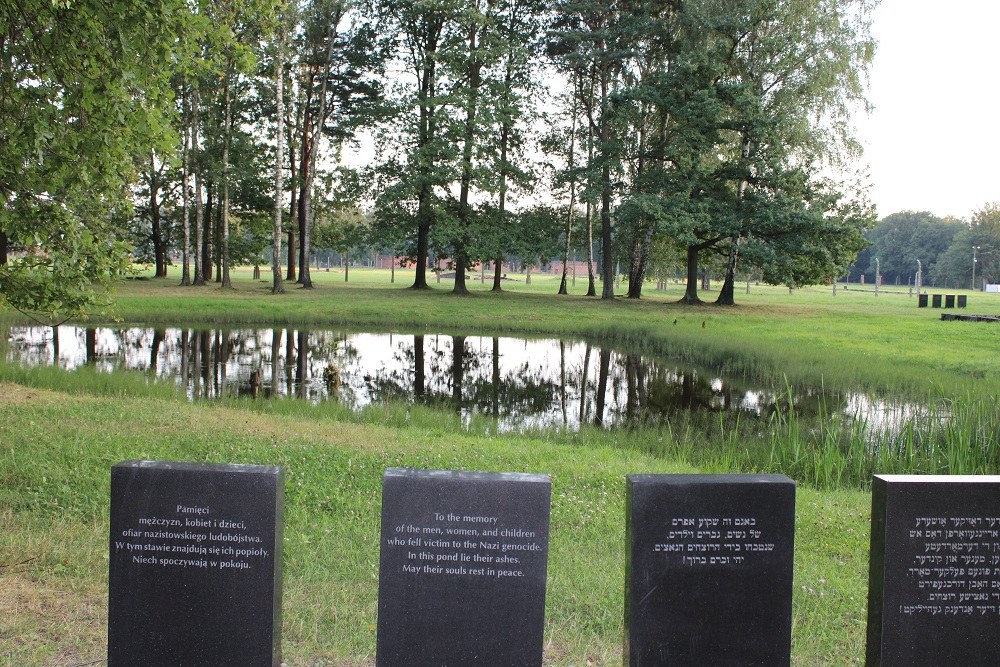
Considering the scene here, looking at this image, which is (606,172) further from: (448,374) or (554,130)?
(448,374)

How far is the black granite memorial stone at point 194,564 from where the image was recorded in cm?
456

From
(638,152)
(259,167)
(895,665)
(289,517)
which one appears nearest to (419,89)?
(259,167)

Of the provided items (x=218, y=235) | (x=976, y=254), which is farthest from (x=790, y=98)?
(x=976, y=254)

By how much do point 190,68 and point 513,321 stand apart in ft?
66.4

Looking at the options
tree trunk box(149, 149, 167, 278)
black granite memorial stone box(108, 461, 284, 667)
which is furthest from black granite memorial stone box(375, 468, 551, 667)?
tree trunk box(149, 149, 167, 278)

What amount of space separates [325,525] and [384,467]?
1523mm

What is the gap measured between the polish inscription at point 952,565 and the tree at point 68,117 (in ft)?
23.4

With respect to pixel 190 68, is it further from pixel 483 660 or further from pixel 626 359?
pixel 626 359

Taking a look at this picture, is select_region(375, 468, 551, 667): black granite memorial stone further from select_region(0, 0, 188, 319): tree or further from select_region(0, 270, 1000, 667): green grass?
select_region(0, 0, 188, 319): tree

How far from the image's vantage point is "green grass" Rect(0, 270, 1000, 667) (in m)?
5.23

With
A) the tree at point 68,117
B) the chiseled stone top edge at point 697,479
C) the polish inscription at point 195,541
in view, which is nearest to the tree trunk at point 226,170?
the tree at point 68,117

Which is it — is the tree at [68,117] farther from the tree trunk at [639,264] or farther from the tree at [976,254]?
the tree at [976,254]

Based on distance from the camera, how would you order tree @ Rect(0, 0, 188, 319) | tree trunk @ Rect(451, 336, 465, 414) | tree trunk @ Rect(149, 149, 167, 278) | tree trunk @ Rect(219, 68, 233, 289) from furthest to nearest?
tree trunk @ Rect(149, 149, 167, 278) < tree trunk @ Rect(219, 68, 233, 289) < tree trunk @ Rect(451, 336, 465, 414) < tree @ Rect(0, 0, 188, 319)

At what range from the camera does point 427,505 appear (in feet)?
15.0
